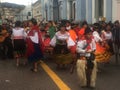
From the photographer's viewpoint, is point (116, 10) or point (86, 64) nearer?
point (86, 64)

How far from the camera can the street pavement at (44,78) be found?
11125 mm

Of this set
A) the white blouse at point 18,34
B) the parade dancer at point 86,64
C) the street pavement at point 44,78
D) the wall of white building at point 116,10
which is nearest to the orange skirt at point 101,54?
the street pavement at point 44,78

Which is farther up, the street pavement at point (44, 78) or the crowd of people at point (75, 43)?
the crowd of people at point (75, 43)

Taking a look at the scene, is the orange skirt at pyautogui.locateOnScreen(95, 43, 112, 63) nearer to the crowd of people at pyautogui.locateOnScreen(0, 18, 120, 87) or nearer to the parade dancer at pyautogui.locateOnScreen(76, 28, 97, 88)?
the crowd of people at pyautogui.locateOnScreen(0, 18, 120, 87)

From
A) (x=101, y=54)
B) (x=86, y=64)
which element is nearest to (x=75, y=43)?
(x=101, y=54)

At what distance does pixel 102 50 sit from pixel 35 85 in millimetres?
3236

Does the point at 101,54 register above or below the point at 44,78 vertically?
above

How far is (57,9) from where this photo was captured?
2002 inches

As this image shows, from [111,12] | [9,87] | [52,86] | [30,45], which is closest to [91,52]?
[52,86]

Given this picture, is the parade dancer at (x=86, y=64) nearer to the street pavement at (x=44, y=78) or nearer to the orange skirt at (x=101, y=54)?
the street pavement at (x=44, y=78)

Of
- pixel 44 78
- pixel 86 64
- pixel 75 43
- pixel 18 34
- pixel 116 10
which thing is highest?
pixel 116 10

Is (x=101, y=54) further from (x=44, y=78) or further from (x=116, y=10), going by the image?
(x=116, y=10)

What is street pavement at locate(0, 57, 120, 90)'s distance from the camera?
438 inches

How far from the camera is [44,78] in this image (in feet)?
41.6
